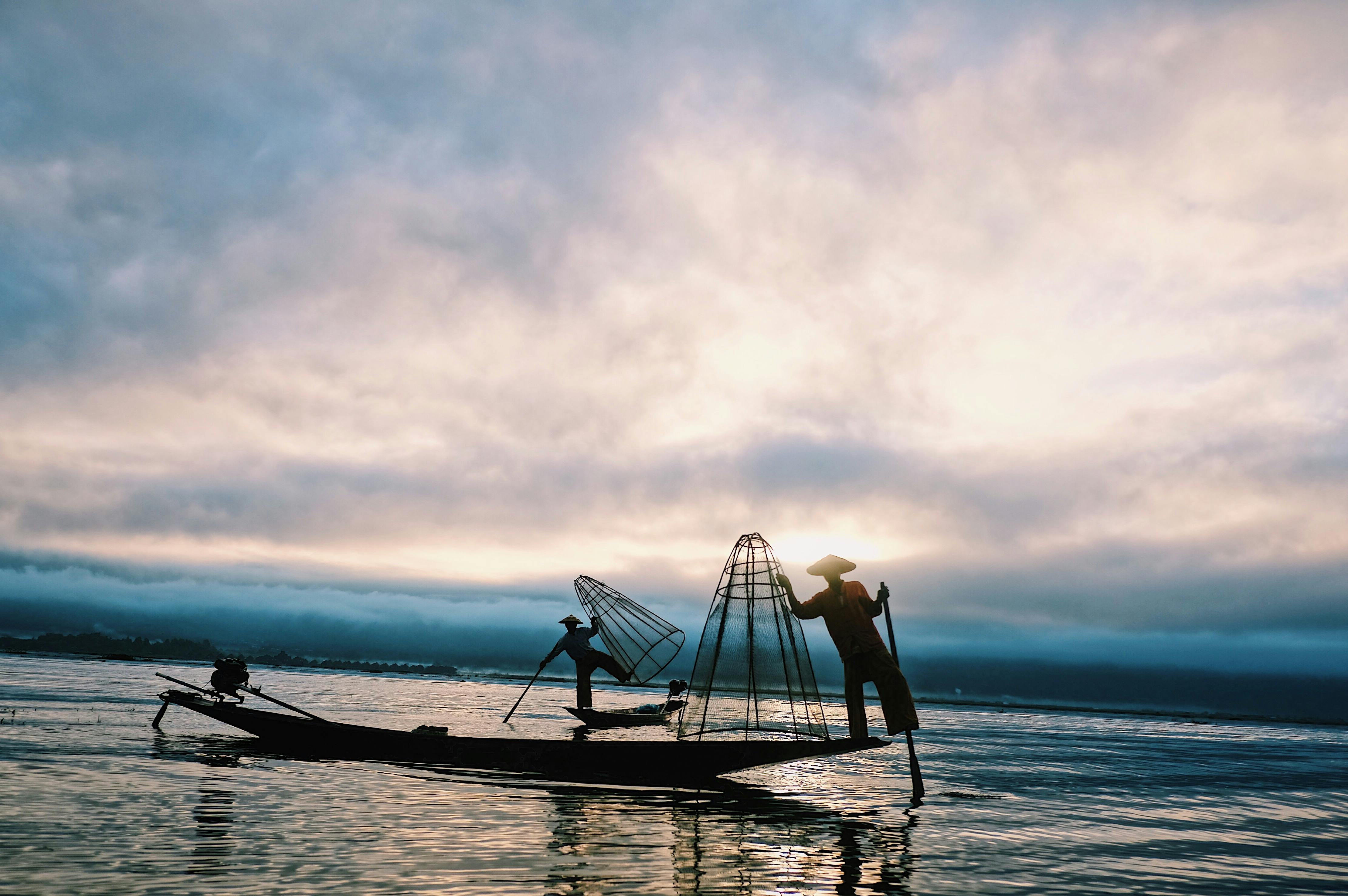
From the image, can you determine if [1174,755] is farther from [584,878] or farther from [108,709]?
[108,709]

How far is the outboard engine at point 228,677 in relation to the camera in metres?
20.1

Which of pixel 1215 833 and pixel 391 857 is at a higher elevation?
pixel 391 857

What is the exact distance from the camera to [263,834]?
1006cm

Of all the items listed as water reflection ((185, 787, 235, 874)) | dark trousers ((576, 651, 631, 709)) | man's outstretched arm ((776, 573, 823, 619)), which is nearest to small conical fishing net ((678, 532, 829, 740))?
man's outstretched arm ((776, 573, 823, 619))

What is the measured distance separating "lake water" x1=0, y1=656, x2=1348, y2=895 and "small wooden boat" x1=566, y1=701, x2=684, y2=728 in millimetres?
2377

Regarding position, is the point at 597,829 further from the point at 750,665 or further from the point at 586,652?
the point at 586,652

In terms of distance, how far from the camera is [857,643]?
13.9 metres

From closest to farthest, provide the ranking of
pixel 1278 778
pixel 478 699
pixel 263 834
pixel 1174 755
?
pixel 263 834 < pixel 1278 778 < pixel 1174 755 < pixel 478 699

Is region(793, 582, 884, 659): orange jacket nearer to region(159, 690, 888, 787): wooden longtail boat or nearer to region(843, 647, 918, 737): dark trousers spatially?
region(843, 647, 918, 737): dark trousers

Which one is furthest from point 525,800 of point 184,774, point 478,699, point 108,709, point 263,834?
point 478,699

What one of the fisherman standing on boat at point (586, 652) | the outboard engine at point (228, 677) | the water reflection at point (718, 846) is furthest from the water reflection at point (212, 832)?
the fisherman standing on boat at point (586, 652)

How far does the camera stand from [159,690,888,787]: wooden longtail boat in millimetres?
14070

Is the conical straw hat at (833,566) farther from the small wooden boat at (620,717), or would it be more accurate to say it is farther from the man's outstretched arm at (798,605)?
the small wooden boat at (620,717)

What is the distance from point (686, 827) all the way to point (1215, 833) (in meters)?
11.0
